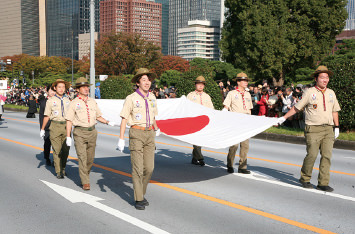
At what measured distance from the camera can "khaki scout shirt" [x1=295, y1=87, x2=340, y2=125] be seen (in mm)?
7266

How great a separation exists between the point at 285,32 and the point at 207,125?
128 ft

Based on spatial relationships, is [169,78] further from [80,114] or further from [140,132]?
[140,132]

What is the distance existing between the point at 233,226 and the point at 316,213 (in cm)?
141

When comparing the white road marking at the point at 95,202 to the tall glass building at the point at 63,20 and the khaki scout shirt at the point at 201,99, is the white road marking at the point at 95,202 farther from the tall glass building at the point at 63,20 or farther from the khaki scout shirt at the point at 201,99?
the tall glass building at the point at 63,20

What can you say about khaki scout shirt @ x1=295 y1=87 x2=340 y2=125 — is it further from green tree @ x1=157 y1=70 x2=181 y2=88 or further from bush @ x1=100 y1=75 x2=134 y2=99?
green tree @ x1=157 y1=70 x2=181 y2=88

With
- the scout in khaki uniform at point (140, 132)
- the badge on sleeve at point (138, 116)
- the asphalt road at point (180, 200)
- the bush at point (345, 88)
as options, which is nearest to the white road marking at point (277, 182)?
the asphalt road at point (180, 200)

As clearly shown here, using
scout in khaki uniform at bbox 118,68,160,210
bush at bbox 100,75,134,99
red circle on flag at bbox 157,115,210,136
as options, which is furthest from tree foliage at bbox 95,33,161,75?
scout in khaki uniform at bbox 118,68,160,210

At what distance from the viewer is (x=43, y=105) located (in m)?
10.7

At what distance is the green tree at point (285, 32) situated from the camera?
146ft

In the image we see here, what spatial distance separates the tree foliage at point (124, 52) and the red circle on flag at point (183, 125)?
64.6 metres

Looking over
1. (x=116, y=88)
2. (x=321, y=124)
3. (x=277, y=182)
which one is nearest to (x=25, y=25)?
(x=116, y=88)

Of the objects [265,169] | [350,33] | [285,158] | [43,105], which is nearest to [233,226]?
[265,169]

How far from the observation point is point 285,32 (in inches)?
1764

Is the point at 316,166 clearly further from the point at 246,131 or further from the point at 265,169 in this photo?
the point at 246,131
